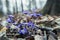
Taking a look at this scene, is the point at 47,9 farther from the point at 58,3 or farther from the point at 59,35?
the point at 59,35

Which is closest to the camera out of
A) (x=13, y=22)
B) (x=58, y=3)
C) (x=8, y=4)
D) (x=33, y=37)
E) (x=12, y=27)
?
(x=33, y=37)

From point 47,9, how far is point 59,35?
1.58m

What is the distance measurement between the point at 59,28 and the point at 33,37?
507mm

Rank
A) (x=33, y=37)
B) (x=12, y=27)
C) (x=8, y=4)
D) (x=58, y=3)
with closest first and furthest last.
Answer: (x=33, y=37) < (x=12, y=27) < (x=58, y=3) < (x=8, y=4)

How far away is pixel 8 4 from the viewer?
26.8 ft

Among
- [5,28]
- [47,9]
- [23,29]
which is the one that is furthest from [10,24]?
[47,9]

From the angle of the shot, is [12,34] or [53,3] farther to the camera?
[53,3]

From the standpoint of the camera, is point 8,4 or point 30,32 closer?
point 30,32

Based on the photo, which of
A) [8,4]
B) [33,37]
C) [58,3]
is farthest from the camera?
[8,4]

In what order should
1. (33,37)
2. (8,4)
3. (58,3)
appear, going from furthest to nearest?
(8,4)
(58,3)
(33,37)

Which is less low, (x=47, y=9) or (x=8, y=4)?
(x=47, y=9)

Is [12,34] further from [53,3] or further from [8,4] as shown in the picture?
[8,4]

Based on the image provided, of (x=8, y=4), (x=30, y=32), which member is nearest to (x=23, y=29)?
(x=30, y=32)

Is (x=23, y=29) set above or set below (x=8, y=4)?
above
